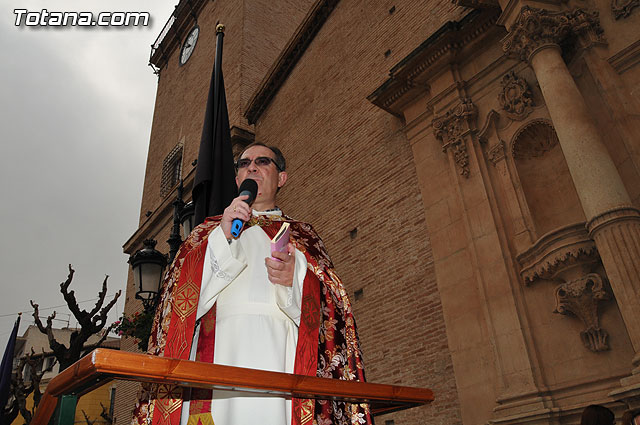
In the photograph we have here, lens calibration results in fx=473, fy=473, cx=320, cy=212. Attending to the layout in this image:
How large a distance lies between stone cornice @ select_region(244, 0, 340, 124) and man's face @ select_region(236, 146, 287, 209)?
9801 mm

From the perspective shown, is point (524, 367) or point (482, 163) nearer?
point (524, 367)

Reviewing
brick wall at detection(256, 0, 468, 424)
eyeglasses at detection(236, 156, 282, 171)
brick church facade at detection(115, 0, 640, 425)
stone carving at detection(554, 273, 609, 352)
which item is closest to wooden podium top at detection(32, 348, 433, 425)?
eyeglasses at detection(236, 156, 282, 171)

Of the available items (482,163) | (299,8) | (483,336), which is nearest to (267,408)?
(483,336)

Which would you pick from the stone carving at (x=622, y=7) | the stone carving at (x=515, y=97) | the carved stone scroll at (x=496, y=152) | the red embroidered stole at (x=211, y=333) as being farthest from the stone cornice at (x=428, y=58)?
the red embroidered stole at (x=211, y=333)

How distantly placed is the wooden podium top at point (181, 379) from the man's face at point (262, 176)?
1558mm

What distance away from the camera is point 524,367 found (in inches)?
206

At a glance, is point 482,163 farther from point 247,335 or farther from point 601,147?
point 247,335

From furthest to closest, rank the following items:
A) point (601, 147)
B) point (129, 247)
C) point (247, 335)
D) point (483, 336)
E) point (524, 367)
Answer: point (129, 247) < point (483, 336) < point (524, 367) < point (601, 147) < point (247, 335)

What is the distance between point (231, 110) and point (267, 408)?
1345 cm

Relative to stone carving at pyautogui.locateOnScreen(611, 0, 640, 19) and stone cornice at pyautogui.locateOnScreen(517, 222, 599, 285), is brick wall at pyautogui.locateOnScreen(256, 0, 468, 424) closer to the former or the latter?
stone cornice at pyautogui.locateOnScreen(517, 222, 599, 285)

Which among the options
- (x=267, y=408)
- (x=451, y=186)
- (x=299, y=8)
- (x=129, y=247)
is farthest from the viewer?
(x=129, y=247)

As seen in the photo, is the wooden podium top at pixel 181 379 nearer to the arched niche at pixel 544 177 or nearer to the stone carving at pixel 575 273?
the stone carving at pixel 575 273

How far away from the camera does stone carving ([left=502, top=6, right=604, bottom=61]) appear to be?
5.56 m

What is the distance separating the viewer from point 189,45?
20094 mm
